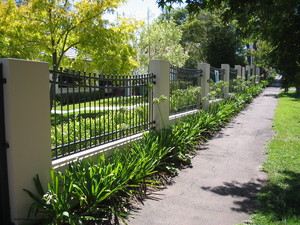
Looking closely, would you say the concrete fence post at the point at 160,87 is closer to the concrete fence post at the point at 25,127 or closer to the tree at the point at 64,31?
the concrete fence post at the point at 25,127

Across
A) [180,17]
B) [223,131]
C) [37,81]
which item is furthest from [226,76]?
[180,17]

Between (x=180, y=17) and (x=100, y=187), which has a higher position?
(x=180, y=17)

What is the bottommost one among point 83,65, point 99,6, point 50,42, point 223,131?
point 223,131

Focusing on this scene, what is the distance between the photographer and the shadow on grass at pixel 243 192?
4.37 meters

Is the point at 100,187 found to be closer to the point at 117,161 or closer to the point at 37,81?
the point at 117,161

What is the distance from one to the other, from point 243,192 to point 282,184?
0.73 m

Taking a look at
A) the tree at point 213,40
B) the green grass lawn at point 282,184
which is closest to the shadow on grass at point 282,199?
the green grass lawn at point 282,184

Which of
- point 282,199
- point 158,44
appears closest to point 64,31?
point 282,199

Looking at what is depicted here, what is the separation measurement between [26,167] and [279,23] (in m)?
4.57

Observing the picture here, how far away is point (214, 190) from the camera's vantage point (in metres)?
5.03

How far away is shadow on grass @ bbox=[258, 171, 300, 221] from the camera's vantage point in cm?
405

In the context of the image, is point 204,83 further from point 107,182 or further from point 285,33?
point 107,182

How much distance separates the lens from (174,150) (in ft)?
21.1

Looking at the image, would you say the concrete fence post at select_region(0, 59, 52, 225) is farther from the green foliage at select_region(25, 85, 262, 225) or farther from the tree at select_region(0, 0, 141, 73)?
the tree at select_region(0, 0, 141, 73)
